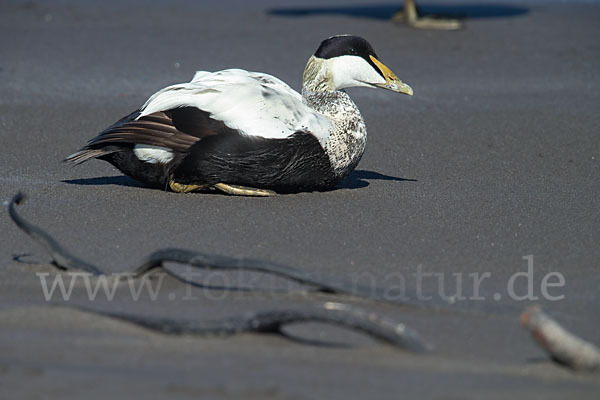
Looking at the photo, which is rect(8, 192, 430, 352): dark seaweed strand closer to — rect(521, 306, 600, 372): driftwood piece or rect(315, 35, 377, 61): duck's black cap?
rect(521, 306, 600, 372): driftwood piece

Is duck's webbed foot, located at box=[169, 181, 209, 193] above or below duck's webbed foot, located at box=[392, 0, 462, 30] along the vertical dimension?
below

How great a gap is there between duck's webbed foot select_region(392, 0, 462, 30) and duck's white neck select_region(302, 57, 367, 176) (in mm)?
5353

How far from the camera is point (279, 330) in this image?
316 centimetres

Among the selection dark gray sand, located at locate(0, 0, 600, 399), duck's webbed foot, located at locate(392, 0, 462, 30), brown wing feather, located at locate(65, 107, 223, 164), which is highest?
duck's webbed foot, located at locate(392, 0, 462, 30)

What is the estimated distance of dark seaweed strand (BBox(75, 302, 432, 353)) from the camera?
298 cm

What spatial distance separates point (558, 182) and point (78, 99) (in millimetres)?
3998

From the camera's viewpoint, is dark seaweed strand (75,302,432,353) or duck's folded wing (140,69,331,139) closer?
dark seaweed strand (75,302,432,353)

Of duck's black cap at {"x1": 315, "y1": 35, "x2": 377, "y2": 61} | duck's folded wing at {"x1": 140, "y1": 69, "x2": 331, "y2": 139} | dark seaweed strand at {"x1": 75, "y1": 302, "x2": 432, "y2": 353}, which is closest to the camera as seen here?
dark seaweed strand at {"x1": 75, "y1": 302, "x2": 432, "y2": 353}

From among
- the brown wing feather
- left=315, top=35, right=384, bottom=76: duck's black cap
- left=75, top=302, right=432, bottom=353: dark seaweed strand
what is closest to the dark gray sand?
left=75, top=302, right=432, bottom=353: dark seaweed strand

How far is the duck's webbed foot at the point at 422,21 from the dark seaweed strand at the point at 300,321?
315 inches

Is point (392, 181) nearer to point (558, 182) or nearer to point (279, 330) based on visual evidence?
point (558, 182)

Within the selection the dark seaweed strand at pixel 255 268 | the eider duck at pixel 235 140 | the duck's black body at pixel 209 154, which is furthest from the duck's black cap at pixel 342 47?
the dark seaweed strand at pixel 255 268

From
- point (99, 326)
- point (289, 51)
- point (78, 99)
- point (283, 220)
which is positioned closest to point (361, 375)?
point (99, 326)

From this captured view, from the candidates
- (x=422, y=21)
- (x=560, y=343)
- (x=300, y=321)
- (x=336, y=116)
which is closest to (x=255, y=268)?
(x=300, y=321)
